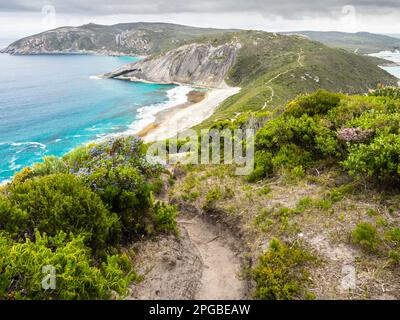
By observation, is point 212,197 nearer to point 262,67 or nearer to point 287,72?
point 287,72

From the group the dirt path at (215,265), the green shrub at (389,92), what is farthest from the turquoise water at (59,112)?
the green shrub at (389,92)

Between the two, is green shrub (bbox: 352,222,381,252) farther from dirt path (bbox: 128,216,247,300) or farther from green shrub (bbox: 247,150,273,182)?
green shrub (bbox: 247,150,273,182)

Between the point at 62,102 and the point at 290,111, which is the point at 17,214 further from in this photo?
the point at 62,102

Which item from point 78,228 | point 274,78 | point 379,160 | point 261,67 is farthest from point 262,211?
point 261,67

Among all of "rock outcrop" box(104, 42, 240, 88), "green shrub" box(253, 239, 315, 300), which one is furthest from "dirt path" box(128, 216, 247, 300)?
"rock outcrop" box(104, 42, 240, 88)

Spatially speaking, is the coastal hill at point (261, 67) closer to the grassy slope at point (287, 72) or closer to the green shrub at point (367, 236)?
the grassy slope at point (287, 72)

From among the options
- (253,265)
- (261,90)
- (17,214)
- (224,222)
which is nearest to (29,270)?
(17,214)
